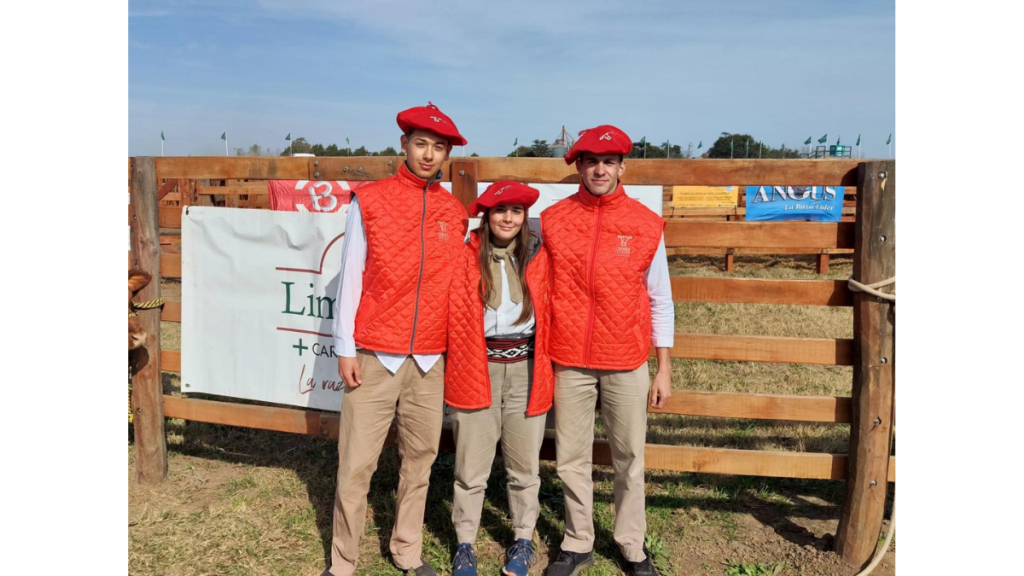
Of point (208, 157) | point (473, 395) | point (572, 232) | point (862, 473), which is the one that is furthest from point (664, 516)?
point (208, 157)

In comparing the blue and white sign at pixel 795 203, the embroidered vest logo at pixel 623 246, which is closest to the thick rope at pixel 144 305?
the embroidered vest logo at pixel 623 246

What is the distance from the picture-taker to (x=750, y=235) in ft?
12.0

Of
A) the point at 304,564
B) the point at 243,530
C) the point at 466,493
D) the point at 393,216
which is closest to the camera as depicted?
the point at 393,216

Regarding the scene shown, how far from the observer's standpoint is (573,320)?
313cm

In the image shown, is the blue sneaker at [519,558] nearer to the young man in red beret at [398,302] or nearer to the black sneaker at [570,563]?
the black sneaker at [570,563]

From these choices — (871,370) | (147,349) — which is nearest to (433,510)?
(147,349)

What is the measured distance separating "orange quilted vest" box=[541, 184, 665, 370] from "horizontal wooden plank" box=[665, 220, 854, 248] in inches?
20.8

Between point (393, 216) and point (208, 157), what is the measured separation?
5.50 feet

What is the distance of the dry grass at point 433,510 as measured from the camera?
3611 millimetres

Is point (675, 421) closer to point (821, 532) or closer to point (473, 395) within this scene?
point (821, 532)

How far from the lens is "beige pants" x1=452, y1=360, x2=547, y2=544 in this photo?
10.5 ft

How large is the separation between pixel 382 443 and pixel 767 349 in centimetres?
196

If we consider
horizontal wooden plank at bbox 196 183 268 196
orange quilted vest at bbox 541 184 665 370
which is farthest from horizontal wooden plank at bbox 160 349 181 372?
horizontal wooden plank at bbox 196 183 268 196

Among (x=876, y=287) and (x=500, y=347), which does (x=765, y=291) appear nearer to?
(x=876, y=287)
